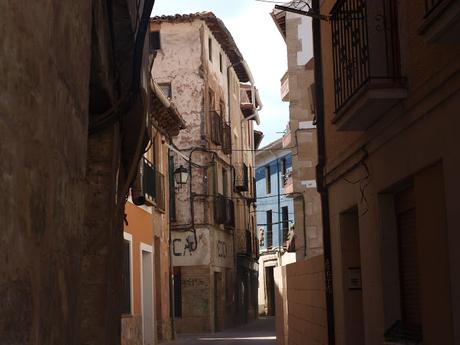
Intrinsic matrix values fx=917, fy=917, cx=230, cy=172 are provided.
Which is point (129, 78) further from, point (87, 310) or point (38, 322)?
point (38, 322)

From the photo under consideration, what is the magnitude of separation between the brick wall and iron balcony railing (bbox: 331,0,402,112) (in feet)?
13.0

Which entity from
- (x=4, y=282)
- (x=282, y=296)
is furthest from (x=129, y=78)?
(x=282, y=296)

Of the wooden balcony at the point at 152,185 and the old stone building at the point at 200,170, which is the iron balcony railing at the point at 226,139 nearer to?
the old stone building at the point at 200,170

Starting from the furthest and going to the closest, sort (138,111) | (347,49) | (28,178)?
1. (347,49)
2. (138,111)
3. (28,178)

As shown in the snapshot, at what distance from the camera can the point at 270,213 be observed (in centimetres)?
5288

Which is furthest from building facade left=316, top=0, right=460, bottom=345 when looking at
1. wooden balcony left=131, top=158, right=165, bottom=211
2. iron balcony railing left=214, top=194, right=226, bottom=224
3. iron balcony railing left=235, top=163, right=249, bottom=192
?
iron balcony railing left=235, top=163, right=249, bottom=192

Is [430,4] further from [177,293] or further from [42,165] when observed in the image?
[177,293]

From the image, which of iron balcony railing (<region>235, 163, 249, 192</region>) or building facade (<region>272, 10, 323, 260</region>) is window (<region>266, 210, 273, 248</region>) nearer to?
iron balcony railing (<region>235, 163, 249, 192</region>)

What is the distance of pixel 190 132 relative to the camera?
34.4 metres

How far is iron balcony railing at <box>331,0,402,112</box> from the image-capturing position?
326 inches

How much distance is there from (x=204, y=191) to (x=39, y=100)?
3063 centimetres

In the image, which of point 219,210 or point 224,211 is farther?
point 224,211

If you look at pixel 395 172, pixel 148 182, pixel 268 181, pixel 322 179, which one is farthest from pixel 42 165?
pixel 268 181

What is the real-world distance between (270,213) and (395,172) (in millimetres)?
44484
